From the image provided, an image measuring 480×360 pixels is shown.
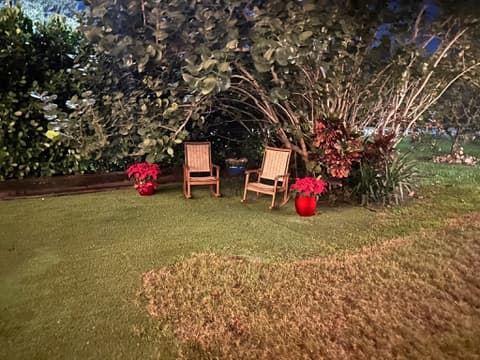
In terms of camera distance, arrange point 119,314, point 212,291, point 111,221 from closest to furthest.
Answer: point 119,314
point 212,291
point 111,221

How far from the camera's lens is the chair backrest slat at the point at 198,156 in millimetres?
5043

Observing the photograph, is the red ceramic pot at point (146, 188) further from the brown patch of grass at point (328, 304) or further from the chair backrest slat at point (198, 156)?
the brown patch of grass at point (328, 304)

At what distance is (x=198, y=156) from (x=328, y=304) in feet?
10.5

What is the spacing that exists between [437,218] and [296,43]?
231cm

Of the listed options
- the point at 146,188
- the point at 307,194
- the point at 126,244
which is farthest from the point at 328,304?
the point at 146,188

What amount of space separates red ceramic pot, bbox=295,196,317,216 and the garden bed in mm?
2324

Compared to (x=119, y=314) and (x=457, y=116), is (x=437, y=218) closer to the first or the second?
(x=119, y=314)

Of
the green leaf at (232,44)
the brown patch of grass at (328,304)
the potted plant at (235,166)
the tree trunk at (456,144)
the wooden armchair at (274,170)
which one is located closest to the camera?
the brown patch of grass at (328,304)

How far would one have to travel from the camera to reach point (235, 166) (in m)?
6.09

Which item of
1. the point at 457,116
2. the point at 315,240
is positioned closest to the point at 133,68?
the point at 315,240

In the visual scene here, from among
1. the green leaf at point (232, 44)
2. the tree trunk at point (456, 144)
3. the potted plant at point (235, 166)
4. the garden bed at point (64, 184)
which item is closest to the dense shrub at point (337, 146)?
the green leaf at point (232, 44)

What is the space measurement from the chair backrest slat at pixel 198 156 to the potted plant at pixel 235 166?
1.02m

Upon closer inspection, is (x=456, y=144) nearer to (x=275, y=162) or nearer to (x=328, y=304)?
(x=275, y=162)

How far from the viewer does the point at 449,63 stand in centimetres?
491
